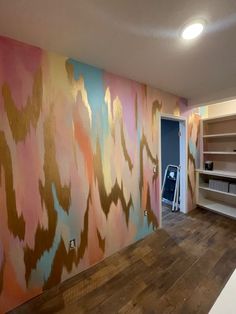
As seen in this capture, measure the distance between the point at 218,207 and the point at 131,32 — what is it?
11.9ft

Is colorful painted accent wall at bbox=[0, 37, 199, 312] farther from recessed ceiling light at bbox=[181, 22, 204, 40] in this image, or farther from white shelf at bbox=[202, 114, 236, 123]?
white shelf at bbox=[202, 114, 236, 123]

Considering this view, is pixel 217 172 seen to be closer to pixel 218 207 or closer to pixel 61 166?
pixel 218 207

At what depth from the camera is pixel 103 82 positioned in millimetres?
2057

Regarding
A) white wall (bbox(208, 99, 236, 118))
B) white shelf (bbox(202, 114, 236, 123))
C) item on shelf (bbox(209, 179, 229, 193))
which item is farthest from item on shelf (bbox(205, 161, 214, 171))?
white wall (bbox(208, 99, 236, 118))

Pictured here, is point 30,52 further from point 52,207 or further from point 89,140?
point 52,207

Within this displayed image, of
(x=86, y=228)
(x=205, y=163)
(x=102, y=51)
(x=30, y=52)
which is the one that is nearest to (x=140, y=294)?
(x=86, y=228)

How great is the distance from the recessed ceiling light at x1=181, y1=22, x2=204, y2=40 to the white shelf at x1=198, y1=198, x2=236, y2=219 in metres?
3.16

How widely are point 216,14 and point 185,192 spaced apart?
3.00 meters

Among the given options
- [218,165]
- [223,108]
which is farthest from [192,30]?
[218,165]

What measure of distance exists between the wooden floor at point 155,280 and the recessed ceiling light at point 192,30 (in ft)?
7.78

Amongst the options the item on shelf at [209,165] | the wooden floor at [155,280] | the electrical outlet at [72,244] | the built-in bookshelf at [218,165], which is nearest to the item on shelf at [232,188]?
the built-in bookshelf at [218,165]

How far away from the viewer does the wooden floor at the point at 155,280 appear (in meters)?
1.56

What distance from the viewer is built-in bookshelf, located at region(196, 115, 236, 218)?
11.1 ft

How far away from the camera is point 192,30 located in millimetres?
1336
